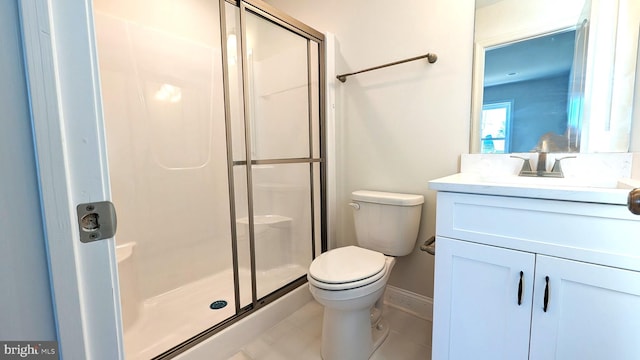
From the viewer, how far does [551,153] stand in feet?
4.19

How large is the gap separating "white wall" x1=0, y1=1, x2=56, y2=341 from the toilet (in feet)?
3.40

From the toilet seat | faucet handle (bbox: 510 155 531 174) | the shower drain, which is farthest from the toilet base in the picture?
faucet handle (bbox: 510 155 531 174)

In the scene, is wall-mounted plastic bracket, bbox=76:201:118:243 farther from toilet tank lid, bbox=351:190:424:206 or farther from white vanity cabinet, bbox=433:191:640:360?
toilet tank lid, bbox=351:190:424:206

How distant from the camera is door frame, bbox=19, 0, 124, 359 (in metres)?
0.34

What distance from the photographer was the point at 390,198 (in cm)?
160

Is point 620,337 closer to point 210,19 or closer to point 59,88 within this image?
point 59,88

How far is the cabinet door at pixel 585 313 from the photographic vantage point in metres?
0.79

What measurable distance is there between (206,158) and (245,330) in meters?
1.24

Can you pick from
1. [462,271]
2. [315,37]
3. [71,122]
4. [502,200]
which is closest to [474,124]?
[502,200]

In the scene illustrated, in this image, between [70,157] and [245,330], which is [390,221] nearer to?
[245,330]

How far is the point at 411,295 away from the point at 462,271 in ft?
2.82

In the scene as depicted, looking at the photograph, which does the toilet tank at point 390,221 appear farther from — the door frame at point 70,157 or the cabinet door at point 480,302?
the door frame at point 70,157

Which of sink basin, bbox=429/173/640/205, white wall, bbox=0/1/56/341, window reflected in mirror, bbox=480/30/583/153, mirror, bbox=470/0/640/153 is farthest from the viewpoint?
window reflected in mirror, bbox=480/30/583/153

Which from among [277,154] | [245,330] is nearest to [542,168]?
[277,154]
